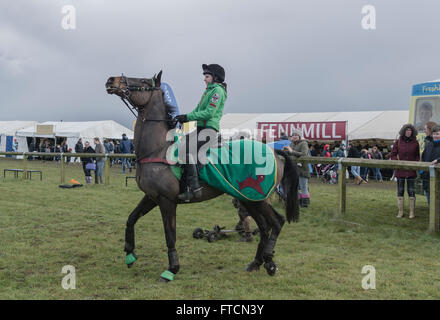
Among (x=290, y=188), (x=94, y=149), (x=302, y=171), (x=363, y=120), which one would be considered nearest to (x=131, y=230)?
(x=290, y=188)

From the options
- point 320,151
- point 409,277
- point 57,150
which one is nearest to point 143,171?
point 409,277

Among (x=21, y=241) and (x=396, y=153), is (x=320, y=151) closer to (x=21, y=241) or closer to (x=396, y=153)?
(x=396, y=153)

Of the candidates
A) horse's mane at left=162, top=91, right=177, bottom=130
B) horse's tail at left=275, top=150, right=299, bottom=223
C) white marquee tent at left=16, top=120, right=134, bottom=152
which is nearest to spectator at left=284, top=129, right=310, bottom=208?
horse's tail at left=275, top=150, right=299, bottom=223

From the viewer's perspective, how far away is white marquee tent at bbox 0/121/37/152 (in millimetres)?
35906

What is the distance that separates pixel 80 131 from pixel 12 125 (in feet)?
41.4

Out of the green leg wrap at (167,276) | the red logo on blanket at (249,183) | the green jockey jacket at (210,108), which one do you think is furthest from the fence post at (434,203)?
the green leg wrap at (167,276)

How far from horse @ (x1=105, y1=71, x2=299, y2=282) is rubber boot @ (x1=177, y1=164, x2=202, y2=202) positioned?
0.10 meters

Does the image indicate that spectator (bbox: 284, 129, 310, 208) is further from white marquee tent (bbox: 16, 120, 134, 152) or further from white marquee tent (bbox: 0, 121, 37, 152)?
white marquee tent (bbox: 0, 121, 37, 152)

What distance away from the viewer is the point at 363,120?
2262 centimetres

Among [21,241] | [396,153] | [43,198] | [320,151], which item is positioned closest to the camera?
[21,241]

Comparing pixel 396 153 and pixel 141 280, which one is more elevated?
pixel 396 153

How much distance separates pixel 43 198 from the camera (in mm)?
10977

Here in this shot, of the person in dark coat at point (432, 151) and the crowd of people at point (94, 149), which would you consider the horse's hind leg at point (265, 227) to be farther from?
the crowd of people at point (94, 149)
